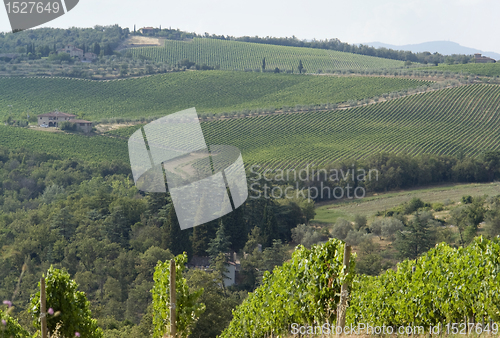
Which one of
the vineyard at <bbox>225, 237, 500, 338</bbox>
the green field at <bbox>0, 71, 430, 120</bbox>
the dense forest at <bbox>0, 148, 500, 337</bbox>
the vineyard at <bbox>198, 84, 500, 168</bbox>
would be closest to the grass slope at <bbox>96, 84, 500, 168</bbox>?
the vineyard at <bbox>198, 84, 500, 168</bbox>

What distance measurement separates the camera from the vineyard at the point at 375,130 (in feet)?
140

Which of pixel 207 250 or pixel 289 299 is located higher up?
pixel 289 299

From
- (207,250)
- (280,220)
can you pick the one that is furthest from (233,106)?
(207,250)

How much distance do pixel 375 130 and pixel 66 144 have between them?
28248 millimetres

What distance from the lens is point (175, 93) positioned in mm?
61875

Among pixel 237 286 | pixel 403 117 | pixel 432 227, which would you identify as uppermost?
pixel 403 117

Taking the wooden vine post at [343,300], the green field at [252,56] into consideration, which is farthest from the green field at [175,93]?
the wooden vine post at [343,300]

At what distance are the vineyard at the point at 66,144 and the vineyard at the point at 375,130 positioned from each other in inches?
333

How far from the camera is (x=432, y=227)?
24.7 meters

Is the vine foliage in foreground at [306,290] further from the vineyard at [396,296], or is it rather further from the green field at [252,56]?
the green field at [252,56]

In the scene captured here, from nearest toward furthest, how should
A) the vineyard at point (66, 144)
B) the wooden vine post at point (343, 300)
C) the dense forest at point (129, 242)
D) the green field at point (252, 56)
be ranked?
the wooden vine post at point (343, 300) → the dense forest at point (129, 242) → the vineyard at point (66, 144) → the green field at point (252, 56)

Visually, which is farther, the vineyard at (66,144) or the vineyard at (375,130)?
the vineyard at (375,130)

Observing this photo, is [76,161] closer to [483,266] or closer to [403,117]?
[403,117]

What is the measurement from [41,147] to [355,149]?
88.9ft
